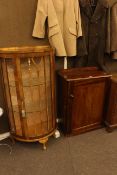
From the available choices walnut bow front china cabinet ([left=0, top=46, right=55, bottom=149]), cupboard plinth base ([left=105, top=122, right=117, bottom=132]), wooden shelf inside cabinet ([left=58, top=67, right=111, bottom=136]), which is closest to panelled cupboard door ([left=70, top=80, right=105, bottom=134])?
wooden shelf inside cabinet ([left=58, top=67, right=111, bottom=136])

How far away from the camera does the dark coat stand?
1.87 m

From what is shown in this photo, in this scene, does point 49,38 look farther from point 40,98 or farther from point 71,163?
point 71,163

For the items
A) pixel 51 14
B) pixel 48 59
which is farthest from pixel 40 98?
pixel 51 14

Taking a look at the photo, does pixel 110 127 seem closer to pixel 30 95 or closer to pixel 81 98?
pixel 81 98

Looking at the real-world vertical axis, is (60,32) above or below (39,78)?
above

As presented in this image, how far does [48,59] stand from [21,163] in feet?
3.25

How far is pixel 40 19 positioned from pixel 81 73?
28.5 inches

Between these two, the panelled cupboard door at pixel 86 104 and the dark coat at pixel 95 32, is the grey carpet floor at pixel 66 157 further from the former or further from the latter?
the dark coat at pixel 95 32

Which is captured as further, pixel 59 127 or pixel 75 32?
pixel 59 127

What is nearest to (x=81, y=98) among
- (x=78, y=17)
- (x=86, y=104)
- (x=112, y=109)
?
(x=86, y=104)

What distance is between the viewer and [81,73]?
1.93m

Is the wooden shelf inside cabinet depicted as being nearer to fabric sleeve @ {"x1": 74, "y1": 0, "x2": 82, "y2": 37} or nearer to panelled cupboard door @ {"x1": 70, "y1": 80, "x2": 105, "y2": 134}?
panelled cupboard door @ {"x1": 70, "y1": 80, "x2": 105, "y2": 134}

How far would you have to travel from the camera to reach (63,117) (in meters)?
1.93

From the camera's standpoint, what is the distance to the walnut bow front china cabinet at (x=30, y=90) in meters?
1.41
